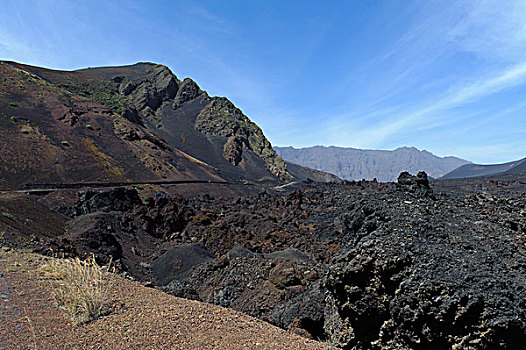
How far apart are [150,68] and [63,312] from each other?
3650 inches

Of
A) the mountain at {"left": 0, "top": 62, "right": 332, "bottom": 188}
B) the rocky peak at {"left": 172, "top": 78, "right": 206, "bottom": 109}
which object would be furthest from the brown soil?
the rocky peak at {"left": 172, "top": 78, "right": 206, "bottom": 109}

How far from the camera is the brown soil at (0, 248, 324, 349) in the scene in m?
3.28

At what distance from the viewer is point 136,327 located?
359 centimetres

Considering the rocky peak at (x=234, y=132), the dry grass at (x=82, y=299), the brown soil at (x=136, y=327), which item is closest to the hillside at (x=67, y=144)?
the rocky peak at (x=234, y=132)

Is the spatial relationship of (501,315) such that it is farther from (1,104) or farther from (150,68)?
(150,68)

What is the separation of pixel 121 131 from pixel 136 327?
40.1 m

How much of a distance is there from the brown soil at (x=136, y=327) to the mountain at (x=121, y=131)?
77.6 ft

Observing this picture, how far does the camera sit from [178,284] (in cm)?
1102

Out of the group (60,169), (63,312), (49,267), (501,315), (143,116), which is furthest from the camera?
(143,116)

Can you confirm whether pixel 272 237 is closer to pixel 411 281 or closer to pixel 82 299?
pixel 82 299

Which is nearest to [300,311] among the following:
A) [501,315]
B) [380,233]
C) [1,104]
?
[380,233]

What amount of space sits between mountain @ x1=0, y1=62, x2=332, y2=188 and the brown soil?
77.6 feet

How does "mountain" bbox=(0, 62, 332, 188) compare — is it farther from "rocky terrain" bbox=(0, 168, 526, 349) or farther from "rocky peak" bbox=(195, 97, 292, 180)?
"rocky terrain" bbox=(0, 168, 526, 349)

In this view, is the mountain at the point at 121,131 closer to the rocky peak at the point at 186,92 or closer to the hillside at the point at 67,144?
the hillside at the point at 67,144
